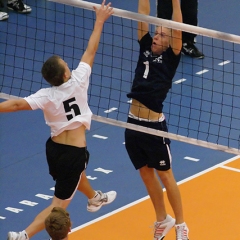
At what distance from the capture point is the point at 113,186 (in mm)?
9578

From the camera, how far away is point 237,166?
392 inches

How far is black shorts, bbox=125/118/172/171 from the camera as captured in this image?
8.09 meters

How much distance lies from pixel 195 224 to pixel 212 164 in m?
1.47

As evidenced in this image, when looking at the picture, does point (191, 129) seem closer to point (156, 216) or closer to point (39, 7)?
point (156, 216)

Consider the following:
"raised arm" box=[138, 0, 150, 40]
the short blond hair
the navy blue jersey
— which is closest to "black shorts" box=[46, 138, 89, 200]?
the navy blue jersey

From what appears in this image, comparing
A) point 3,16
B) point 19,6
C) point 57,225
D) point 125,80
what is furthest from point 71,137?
point 19,6

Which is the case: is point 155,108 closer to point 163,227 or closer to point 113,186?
point 163,227

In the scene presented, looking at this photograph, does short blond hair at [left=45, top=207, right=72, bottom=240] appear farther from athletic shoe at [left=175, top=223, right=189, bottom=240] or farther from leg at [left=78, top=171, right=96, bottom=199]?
athletic shoe at [left=175, top=223, right=189, bottom=240]

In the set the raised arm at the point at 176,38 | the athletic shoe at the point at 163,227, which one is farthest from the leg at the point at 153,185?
the raised arm at the point at 176,38

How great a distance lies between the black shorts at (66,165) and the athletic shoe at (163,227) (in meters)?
1.06

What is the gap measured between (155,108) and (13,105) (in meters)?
1.53

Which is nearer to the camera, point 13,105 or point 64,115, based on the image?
point 13,105

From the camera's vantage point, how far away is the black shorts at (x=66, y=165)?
→ 25.6ft

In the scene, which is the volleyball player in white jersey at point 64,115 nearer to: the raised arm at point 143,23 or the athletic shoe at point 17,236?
the athletic shoe at point 17,236
